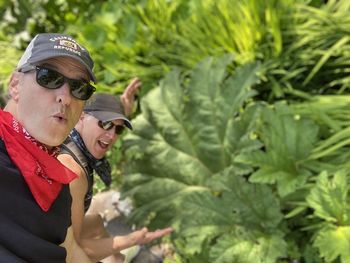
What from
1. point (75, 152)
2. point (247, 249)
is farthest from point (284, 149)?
point (75, 152)

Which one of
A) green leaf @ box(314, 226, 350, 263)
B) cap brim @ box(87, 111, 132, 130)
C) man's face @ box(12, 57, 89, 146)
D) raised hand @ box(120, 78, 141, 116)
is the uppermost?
man's face @ box(12, 57, 89, 146)

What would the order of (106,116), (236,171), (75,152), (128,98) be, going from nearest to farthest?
(75,152), (106,116), (128,98), (236,171)

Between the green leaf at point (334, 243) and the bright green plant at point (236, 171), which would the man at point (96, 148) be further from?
the green leaf at point (334, 243)

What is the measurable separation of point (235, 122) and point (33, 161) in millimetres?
1817

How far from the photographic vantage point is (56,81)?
1312mm

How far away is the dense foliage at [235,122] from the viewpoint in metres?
2.56

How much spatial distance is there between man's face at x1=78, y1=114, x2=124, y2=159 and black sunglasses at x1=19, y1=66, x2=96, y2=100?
54cm

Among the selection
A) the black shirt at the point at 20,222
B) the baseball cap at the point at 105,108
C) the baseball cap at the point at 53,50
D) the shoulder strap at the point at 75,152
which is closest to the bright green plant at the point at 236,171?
the baseball cap at the point at 105,108

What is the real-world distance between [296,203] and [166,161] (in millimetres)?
861

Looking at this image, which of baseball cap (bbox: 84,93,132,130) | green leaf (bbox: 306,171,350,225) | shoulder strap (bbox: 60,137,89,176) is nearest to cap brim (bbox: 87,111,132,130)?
baseball cap (bbox: 84,93,132,130)

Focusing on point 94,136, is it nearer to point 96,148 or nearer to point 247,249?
point 96,148

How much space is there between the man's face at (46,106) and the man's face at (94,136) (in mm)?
550

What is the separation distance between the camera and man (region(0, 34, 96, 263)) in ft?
4.04

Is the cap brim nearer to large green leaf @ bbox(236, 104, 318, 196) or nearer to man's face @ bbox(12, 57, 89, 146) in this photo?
man's face @ bbox(12, 57, 89, 146)
